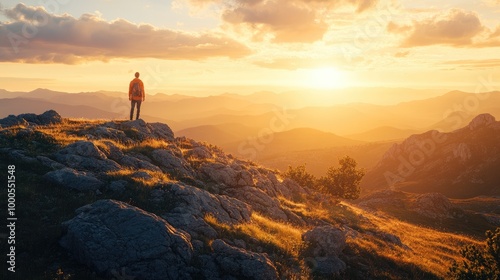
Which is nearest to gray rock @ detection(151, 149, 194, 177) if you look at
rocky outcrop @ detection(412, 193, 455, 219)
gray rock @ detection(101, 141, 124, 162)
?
gray rock @ detection(101, 141, 124, 162)

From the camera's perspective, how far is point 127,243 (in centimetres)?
1312

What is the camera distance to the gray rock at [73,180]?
18312mm

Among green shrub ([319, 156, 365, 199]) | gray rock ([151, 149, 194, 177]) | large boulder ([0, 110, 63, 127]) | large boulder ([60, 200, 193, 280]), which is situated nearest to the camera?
large boulder ([60, 200, 193, 280])

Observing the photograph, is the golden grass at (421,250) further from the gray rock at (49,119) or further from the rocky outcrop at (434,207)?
the gray rock at (49,119)

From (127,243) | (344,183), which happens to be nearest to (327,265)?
(127,243)

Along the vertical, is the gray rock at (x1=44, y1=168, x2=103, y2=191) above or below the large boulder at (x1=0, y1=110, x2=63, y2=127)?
below

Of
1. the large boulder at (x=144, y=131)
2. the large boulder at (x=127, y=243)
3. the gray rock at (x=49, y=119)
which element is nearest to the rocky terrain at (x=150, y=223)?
the large boulder at (x=127, y=243)

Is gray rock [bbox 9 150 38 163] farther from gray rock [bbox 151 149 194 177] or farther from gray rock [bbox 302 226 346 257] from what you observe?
gray rock [bbox 302 226 346 257]

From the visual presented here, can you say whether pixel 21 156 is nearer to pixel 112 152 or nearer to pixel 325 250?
pixel 112 152

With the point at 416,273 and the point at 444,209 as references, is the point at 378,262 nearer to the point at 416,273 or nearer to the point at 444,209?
the point at 416,273

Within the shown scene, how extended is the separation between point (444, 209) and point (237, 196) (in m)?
62.3

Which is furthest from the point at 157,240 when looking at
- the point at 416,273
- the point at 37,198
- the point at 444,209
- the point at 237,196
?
the point at 444,209

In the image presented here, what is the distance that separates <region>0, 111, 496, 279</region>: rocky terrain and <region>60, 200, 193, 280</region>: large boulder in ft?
0.13

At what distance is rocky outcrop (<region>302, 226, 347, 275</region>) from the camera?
58.2 feet
